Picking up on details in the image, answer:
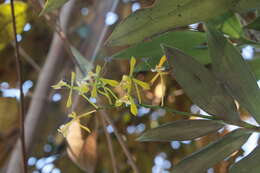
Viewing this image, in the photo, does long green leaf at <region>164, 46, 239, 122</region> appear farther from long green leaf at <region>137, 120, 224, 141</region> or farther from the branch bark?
the branch bark

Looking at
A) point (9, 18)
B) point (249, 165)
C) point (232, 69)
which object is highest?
point (9, 18)

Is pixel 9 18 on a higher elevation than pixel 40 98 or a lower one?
higher

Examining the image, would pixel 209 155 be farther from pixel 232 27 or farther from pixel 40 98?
pixel 40 98

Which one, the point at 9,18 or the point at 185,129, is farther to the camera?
the point at 9,18

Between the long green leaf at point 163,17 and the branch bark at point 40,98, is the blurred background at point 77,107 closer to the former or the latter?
the branch bark at point 40,98

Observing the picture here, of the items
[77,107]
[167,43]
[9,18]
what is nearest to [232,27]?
[167,43]


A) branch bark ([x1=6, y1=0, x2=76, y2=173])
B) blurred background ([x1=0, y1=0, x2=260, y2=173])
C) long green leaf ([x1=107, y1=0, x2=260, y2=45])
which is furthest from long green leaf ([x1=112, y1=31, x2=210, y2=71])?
branch bark ([x1=6, y1=0, x2=76, y2=173])
